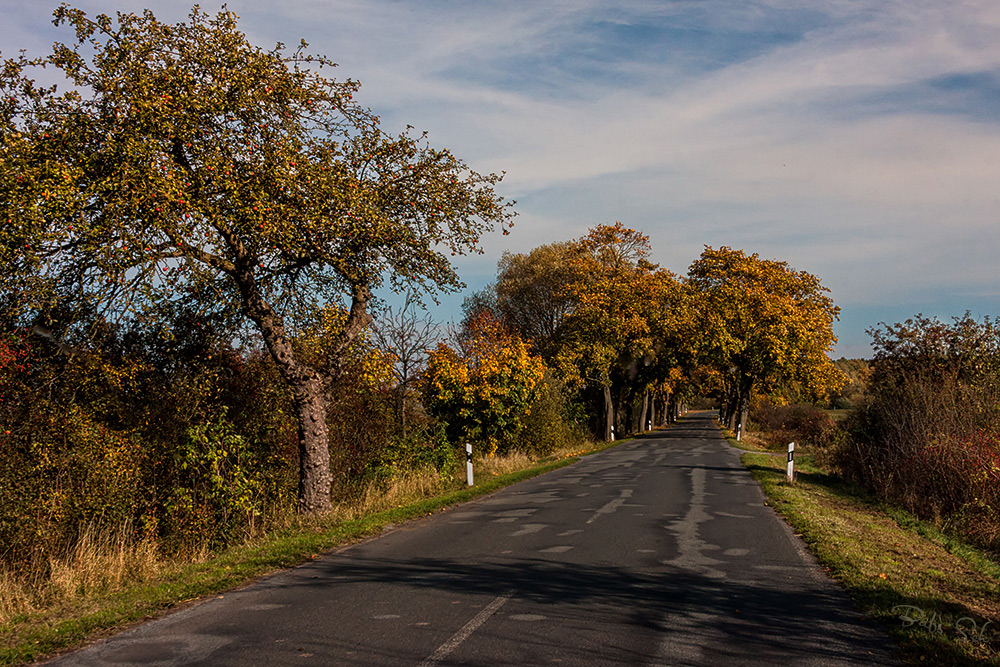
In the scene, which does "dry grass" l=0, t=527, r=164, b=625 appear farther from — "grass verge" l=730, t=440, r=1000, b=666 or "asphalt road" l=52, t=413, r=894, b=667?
"grass verge" l=730, t=440, r=1000, b=666

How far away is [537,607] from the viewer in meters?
6.99

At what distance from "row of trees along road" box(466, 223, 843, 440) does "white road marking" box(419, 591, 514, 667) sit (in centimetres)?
3168

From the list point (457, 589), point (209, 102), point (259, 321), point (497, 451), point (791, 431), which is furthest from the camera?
point (791, 431)

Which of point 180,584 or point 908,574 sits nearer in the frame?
point 180,584

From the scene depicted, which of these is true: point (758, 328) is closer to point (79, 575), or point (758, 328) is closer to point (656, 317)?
point (656, 317)

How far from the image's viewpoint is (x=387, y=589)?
781cm

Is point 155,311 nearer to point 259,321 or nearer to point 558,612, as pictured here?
point 259,321

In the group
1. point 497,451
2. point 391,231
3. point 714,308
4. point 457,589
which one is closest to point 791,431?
point 714,308

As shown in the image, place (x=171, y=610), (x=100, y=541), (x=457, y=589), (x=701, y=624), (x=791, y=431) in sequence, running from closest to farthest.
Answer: (x=701, y=624) → (x=171, y=610) → (x=457, y=589) → (x=100, y=541) → (x=791, y=431)

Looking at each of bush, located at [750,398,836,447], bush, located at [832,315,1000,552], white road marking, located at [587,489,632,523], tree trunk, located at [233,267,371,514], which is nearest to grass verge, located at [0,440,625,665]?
tree trunk, located at [233,267,371,514]

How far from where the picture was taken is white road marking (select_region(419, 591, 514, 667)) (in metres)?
5.53

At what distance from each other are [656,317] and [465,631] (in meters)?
37.7

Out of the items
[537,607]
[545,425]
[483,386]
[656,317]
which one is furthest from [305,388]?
[656,317]

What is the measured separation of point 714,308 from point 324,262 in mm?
35698
